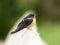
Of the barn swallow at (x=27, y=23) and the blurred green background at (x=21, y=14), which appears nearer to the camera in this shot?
the barn swallow at (x=27, y=23)

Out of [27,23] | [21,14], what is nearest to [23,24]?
[27,23]

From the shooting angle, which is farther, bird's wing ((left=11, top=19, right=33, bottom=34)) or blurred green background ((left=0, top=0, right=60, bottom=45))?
blurred green background ((left=0, top=0, right=60, bottom=45))

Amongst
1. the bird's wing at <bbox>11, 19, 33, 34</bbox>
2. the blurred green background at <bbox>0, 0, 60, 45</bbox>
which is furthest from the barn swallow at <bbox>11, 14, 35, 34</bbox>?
the blurred green background at <bbox>0, 0, 60, 45</bbox>

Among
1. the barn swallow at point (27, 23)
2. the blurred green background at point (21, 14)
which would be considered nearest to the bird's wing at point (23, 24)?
the barn swallow at point (27, 23)

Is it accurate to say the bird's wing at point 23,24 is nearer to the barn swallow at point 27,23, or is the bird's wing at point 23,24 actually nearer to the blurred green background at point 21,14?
the barn swallow at point 27,23

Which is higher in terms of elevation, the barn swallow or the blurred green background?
the blurred green background

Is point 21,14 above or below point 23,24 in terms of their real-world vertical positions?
above

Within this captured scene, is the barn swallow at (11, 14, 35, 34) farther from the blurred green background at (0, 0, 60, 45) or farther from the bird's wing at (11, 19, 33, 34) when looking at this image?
the blurred green background at (0, 0, 60, 45)

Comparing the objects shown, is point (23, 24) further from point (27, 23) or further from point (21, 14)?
point (21, 14)

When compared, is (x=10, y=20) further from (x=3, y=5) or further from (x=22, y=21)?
(x=22, y=21)
